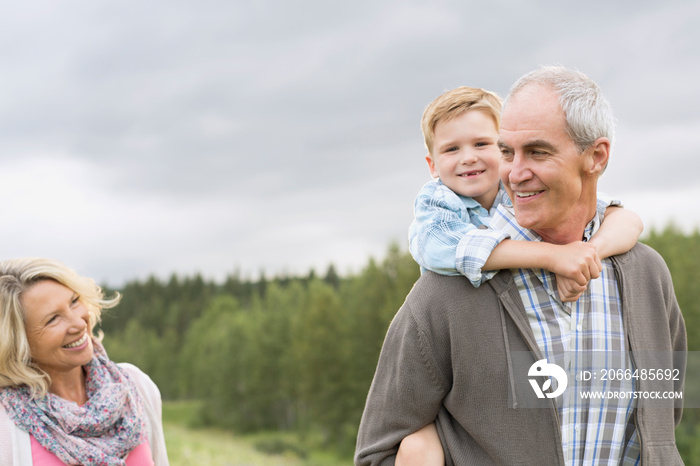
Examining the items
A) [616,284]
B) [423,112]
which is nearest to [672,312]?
[616,284]

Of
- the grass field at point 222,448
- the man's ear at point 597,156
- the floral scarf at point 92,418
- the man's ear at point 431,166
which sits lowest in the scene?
the grass field at point 222,448

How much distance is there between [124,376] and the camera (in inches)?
176

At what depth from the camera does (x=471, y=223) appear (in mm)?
2834

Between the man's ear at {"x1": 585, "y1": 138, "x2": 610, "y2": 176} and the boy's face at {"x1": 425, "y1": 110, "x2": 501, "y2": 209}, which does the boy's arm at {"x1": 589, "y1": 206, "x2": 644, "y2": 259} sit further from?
the boy's face at {"x1": 425, "y1": 110, "x2": 501, "y2": 209}

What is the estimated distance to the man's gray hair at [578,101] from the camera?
7.97 ft

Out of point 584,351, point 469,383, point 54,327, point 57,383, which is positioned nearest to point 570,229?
point 584,351

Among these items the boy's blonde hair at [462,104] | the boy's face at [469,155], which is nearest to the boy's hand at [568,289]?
the boy's face at [469,155]

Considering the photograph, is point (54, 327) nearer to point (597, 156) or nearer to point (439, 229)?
point (439, 229)

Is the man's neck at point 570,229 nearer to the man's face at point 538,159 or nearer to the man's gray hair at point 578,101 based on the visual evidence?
the man's face at point 538,159

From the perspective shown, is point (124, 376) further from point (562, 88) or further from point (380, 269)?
point (380, 269)

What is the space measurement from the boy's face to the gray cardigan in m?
0.56

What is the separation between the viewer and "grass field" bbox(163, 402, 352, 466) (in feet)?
80.4

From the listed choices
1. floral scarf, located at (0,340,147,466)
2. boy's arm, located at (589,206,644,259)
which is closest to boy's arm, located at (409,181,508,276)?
boy's arm, located at (589,206,644,259)

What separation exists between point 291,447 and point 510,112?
139 feet
